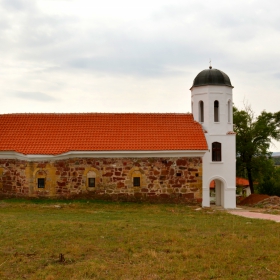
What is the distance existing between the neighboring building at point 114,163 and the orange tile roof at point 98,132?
0.05 metres

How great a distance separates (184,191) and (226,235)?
26.5 feet

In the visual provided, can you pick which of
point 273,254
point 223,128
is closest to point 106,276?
point 273,254

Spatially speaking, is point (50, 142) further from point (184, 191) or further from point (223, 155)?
point (223, 155)

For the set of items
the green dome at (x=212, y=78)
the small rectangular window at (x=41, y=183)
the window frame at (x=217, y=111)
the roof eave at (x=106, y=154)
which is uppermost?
the green dome at (x=212, y=78)

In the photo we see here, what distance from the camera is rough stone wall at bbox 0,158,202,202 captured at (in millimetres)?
17406

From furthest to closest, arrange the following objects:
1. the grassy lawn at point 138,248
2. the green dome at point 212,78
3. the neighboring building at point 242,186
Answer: the neighboring building at point 242,186 < the green dome at point 212,78 < the grassy lawn at point 138,248

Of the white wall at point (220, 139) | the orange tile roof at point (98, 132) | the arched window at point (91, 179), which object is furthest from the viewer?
the white wall at point (220, 139)

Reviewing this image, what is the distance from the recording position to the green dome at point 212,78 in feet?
63.2

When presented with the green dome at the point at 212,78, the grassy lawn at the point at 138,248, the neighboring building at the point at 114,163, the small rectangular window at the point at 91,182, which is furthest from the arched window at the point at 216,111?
the grassy lawn at the point at 138,248

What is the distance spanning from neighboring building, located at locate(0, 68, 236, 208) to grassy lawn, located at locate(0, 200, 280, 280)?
4540mm

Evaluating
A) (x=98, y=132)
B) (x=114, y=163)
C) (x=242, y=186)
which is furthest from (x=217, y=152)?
(x=242, y=186)

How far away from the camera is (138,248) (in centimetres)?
832

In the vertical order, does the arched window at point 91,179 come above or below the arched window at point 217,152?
below

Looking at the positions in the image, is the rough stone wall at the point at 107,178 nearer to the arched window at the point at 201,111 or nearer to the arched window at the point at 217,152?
the arched window at the point at 217,152
